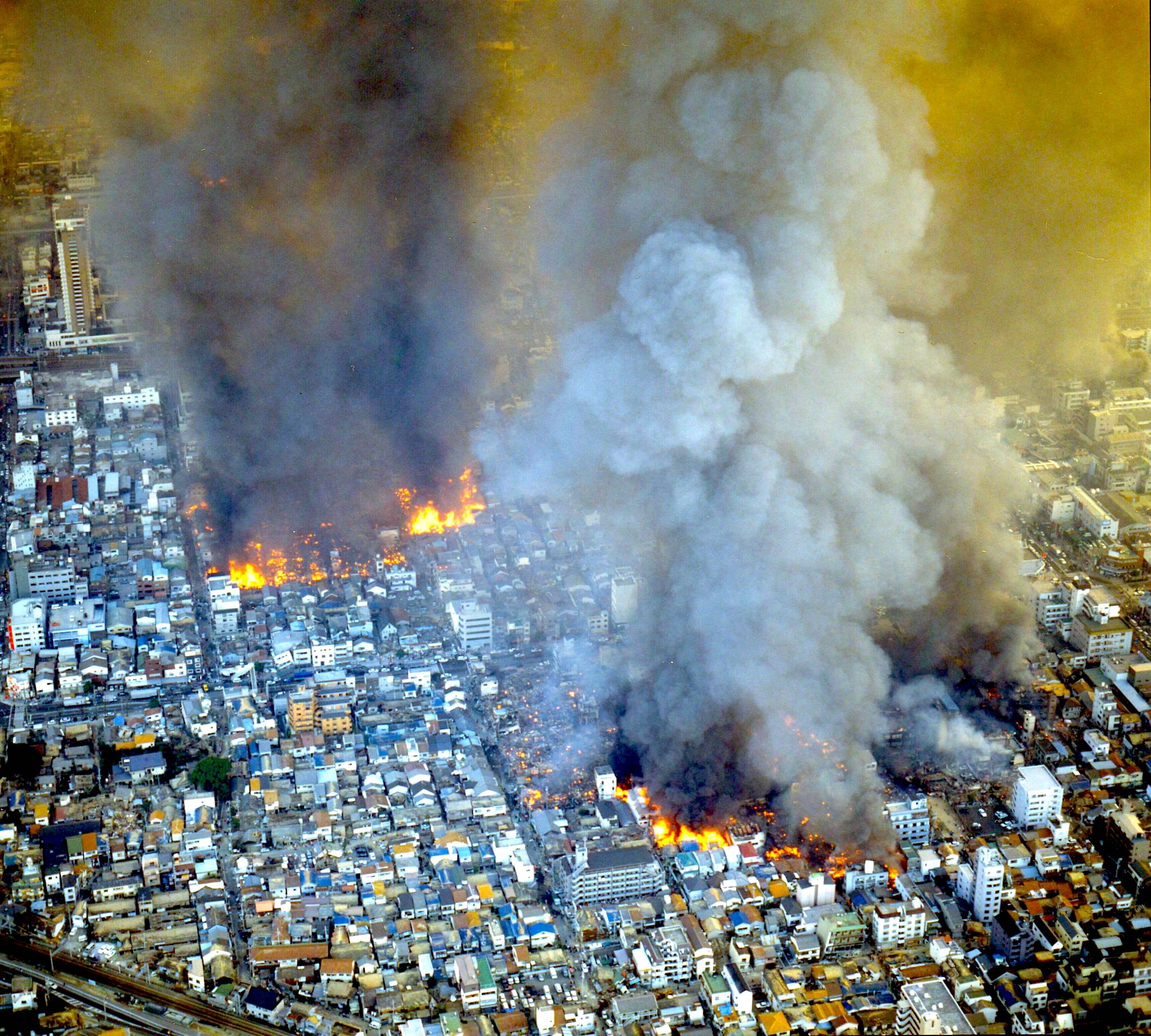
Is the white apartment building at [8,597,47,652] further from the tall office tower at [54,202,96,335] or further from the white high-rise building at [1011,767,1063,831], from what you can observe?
the white high-rise building at [1011,767,1063,831]

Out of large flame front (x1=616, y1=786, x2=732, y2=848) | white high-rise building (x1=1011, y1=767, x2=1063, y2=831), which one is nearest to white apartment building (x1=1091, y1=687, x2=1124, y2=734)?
white high-rise building (x1=1011, y1=767, x2=1063, y2=831)

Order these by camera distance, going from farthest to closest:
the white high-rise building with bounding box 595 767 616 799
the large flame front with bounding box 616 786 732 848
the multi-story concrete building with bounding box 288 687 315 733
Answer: the multi-story concrete building with bounding box 288 687 315 733
the white high-rise building with bounding box 595 767 616 799
the large flame front with bounding box 616 786 732 848

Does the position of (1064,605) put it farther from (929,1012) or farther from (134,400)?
(134,400)

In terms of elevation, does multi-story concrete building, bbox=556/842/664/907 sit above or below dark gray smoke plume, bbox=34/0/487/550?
below

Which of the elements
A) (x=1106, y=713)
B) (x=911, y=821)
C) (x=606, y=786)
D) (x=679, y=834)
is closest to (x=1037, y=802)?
(x=911, y=821)

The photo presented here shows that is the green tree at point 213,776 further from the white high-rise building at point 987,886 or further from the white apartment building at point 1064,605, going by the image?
the white apartment building at point 1064,605

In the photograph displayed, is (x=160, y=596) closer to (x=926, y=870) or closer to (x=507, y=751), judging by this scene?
(x=507, y=751)

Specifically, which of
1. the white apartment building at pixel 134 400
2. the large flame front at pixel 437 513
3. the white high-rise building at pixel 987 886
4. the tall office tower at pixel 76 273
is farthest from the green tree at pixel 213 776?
the tall office tower at pixel 76 273
